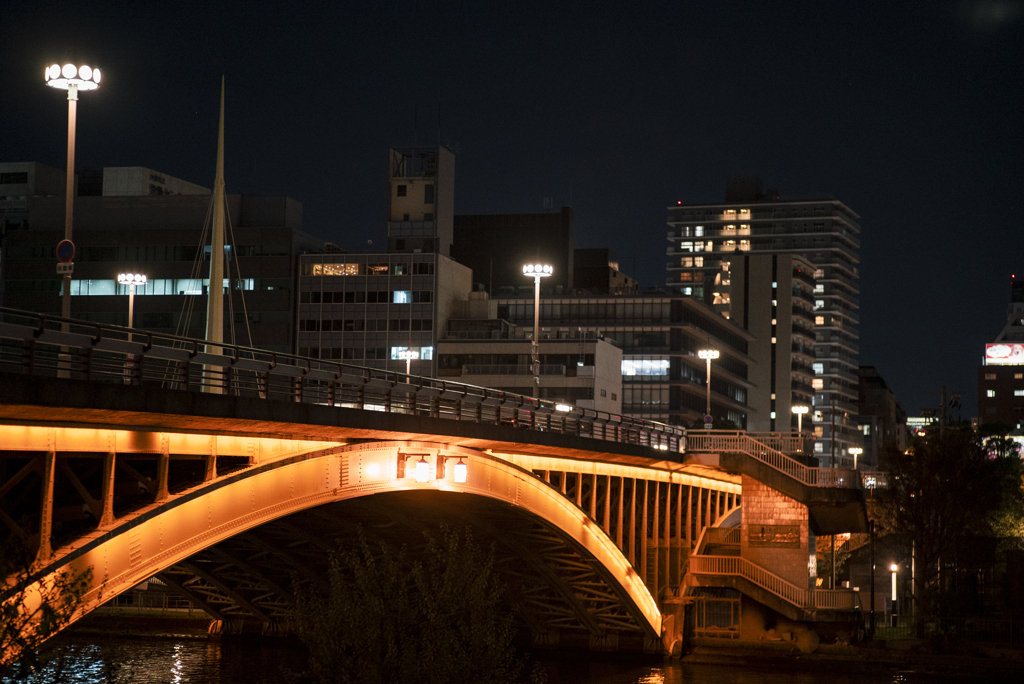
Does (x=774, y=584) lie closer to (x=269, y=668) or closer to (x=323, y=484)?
(x=269, y=668)

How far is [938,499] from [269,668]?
36462mm

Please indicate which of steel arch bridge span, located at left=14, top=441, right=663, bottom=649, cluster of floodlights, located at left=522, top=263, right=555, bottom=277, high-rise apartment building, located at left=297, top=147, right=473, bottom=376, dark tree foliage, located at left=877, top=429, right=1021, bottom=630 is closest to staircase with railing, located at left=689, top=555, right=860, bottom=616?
steel arch bridge span, located at left=14, top=441, right=663, bottom=649

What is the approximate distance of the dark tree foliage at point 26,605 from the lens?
821 inches

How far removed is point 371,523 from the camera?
48.4 meters

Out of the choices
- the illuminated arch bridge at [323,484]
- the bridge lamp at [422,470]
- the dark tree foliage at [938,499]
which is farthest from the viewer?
the dark tree foliage at [938,499]

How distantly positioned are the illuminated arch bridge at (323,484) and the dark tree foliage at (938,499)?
9.26 m

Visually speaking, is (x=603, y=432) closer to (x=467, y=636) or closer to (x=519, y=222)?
(x=467, y=636)

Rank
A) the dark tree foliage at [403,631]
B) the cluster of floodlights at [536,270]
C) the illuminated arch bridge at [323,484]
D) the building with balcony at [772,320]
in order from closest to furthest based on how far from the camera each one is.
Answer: the illuminated arch bridge at [323,484], the dark tree foliage at [403,631], the cluster of floodlights at [536,270], the building with balcony at [772,320]

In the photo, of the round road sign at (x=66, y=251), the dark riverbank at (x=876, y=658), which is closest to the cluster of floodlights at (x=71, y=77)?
the round road sign at (x=66, y=251)

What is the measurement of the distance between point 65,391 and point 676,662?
40871 millimetres

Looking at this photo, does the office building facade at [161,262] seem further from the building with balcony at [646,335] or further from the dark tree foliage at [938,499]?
the dark tree foliage at [938,499]

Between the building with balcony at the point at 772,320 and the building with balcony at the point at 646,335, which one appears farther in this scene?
the building with balcony at the point at 772,320

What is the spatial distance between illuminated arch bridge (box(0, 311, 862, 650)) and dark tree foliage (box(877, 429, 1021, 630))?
9.26 metres

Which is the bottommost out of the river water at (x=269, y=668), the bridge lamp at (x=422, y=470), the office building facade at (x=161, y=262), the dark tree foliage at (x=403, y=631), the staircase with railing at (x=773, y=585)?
the river water at (x=269, y=668)
